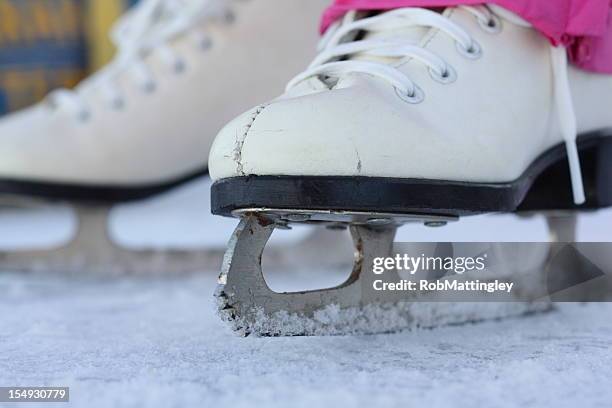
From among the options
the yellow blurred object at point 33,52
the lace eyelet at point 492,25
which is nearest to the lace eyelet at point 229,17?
the lace eyelet at point 492,25

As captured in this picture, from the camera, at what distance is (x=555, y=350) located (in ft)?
1.84

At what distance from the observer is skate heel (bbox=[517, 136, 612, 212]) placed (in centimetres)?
72

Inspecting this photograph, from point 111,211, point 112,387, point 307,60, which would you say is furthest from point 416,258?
point 111,211

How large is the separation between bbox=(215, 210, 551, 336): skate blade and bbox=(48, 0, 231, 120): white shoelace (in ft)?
1.85

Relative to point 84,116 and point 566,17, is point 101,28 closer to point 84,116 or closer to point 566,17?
point 84,116

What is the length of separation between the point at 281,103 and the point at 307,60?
54cm

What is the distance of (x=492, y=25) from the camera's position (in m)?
0.66

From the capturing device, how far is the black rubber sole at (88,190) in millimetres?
1103

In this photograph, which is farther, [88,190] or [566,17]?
[88,190]

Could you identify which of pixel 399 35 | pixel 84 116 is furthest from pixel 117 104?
pixel 399 35

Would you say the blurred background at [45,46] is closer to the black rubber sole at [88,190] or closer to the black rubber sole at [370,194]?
the black rubber sole at [88,190]

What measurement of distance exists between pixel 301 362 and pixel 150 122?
26.3 inches

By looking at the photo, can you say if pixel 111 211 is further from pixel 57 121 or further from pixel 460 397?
pixel 460 397

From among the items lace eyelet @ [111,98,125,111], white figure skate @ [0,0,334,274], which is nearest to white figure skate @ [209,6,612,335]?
white figure skate @ [0,0,334,274]
